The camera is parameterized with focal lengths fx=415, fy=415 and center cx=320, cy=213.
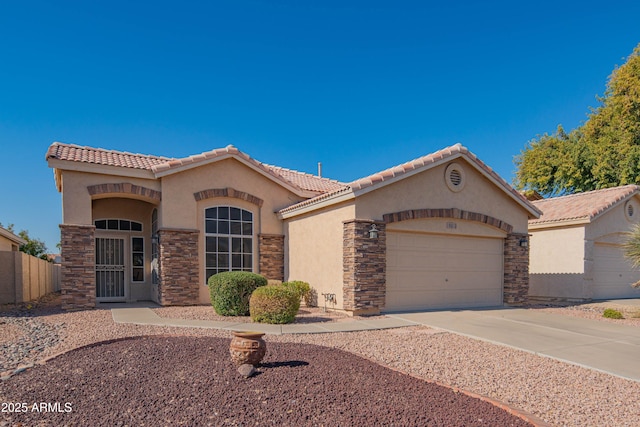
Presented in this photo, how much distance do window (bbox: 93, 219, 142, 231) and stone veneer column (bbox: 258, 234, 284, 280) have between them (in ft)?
15.7

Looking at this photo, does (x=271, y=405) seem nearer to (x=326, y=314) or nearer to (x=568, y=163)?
Answer: (x=326, y=314)

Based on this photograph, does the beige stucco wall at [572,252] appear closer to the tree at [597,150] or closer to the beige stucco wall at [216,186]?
the tree at [597,150]

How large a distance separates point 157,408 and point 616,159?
29904 mm

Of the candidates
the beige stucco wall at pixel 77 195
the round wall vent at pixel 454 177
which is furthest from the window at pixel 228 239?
the round wall vent at pixel 454 177

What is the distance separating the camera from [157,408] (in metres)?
4.52

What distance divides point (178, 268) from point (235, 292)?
11.4 ft

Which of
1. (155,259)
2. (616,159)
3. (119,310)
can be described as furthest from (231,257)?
(616,159)

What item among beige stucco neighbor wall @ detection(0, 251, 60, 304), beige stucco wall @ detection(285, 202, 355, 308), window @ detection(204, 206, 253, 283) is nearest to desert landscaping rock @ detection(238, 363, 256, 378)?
beige stucco wall @ detection(285, 202, 355, 308)

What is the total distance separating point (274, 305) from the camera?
32.8 ft

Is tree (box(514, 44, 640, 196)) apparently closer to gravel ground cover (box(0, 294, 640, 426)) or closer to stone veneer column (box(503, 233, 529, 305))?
stone veneer column (box(503, 233, 529, 305))

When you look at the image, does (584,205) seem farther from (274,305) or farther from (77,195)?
(77,195)

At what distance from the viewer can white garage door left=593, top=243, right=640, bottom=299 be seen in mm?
17891

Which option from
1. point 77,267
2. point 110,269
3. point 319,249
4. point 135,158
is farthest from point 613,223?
Result: point 77,267

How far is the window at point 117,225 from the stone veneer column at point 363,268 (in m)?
8.54
